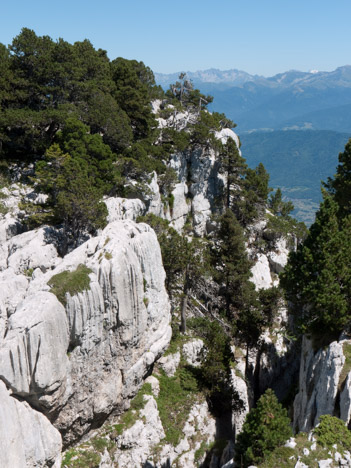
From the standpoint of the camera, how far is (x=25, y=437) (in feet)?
71.6

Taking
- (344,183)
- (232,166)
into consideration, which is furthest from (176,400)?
(232,166)

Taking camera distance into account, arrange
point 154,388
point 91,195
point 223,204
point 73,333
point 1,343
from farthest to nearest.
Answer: point 223,204
point 91,195
point 154,388
point 73,333
point 1,343

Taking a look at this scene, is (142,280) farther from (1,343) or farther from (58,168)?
(58,168)

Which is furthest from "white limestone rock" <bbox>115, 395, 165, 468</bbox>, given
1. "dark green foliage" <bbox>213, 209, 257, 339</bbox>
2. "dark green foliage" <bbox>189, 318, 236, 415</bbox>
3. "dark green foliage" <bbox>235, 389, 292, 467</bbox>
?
"dark green foliage" <bbox>213, 209, 257, 339</bbox>

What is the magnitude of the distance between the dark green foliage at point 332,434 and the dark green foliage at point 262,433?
1.95 m

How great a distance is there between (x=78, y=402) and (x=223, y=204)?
1696 inches

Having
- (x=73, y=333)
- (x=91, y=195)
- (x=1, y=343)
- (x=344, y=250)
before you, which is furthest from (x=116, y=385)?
(x=344, y=250)

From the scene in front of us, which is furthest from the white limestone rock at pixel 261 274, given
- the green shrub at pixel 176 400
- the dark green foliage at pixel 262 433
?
the dark green foliage at pixel 262 433

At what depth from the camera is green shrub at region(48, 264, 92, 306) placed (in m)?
25.3

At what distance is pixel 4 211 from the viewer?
130 ft

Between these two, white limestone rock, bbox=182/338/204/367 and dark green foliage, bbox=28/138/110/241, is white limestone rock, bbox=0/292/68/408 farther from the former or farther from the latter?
white limestone rock, bbox=182/338/204/367

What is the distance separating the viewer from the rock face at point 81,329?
899 inches

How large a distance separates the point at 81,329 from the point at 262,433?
13.4 m

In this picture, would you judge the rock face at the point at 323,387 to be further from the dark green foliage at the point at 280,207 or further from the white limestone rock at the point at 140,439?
the dark green foliage at the point at 280,207
